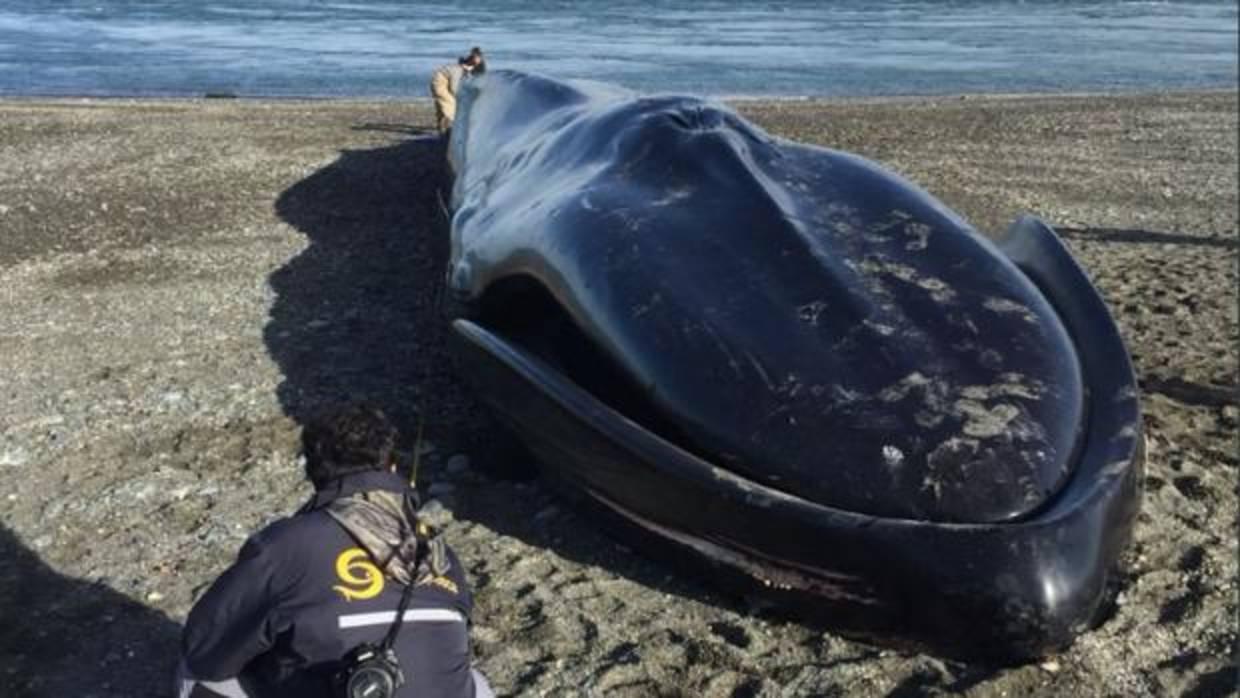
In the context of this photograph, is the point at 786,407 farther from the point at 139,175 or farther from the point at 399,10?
the point at 399,10

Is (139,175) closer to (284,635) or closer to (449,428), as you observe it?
(449,428)

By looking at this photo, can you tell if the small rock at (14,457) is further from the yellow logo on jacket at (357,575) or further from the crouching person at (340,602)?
the yellow logo on jacket at (357,575)

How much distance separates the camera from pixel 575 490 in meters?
5.29

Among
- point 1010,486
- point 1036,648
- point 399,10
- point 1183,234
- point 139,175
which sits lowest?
point 399,10

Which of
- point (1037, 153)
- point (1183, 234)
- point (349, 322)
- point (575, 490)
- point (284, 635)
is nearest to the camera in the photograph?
point (284, 635)

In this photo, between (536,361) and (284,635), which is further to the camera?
(536,361)

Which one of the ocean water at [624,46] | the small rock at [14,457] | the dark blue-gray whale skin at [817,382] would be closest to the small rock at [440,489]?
the dark blue-gray whale skin at [817,382]

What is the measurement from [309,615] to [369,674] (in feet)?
0.76

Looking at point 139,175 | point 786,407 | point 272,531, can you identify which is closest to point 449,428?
point 786,407

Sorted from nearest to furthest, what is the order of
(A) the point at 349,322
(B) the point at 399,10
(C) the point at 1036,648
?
(C) the point at 1036,648 < (A) the point at 349,322 < (B) the point at 399,10

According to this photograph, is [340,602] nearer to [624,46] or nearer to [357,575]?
[357,575]

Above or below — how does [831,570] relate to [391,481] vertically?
below

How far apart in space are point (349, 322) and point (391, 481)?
5.22m

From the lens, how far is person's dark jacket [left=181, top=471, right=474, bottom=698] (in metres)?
3.65
